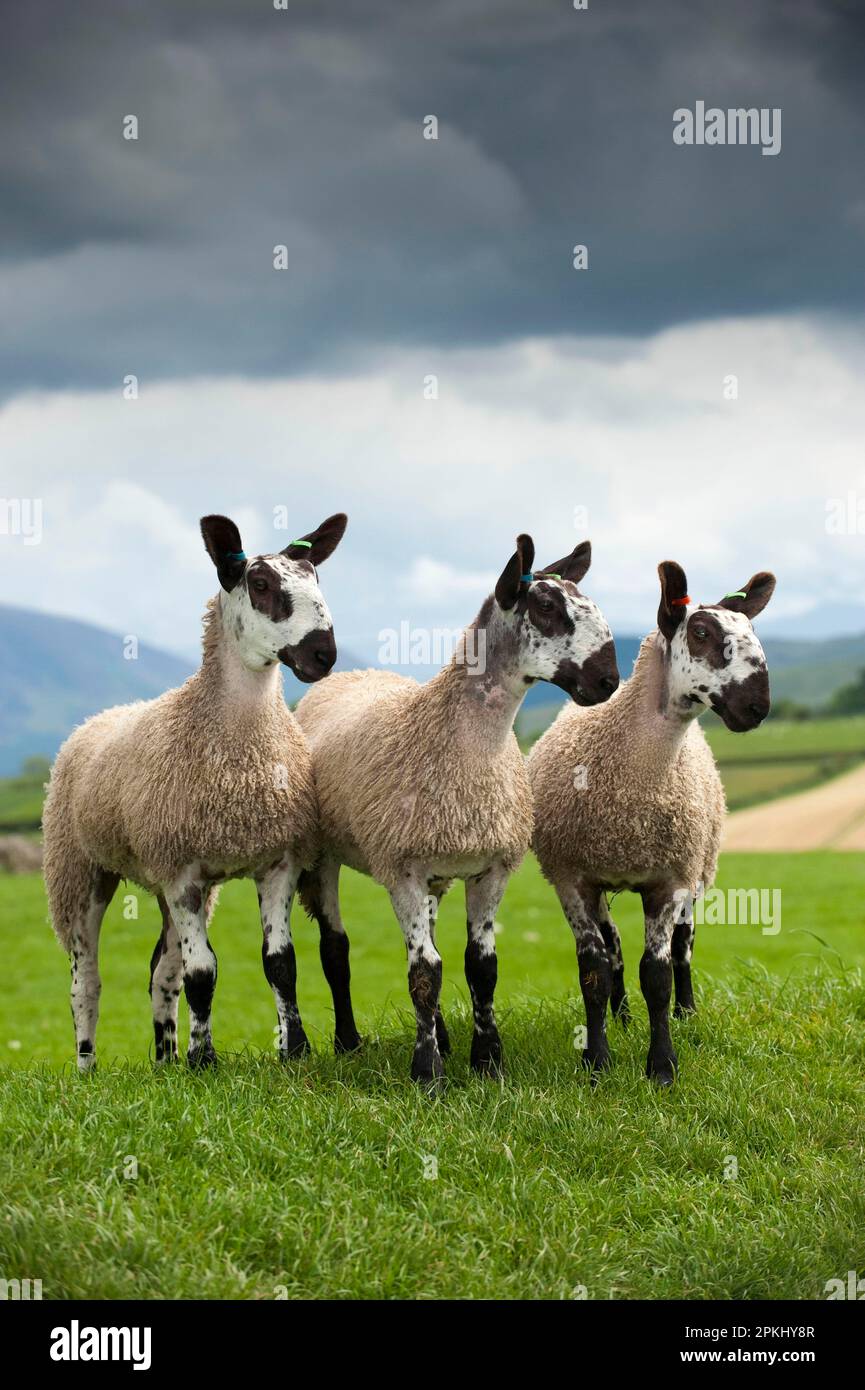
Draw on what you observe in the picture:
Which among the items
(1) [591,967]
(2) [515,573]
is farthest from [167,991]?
(2) [515,573]

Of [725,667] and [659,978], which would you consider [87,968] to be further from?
[725,667]

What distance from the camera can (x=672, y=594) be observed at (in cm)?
873

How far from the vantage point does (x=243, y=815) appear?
8602 millimetres

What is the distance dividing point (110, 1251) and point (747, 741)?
6233cm

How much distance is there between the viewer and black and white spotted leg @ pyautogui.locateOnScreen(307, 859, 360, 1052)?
9.62 meters

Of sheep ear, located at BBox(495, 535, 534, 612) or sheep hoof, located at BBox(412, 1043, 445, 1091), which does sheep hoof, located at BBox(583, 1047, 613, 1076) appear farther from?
sheep ear, located at BBox(495, 535, 534, 612)

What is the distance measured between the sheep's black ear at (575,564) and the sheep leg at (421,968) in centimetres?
216

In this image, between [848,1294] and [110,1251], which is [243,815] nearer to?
[110,1251]

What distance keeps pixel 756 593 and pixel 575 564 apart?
1297 millimetres

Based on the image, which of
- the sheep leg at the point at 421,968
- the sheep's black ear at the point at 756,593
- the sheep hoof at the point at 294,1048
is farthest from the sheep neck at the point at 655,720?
the sheep hoof at the point at 294,1048

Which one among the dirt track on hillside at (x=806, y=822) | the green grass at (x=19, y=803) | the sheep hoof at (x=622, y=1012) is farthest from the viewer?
the green grass at (x=19, y=803)

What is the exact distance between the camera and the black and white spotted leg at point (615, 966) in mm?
10023

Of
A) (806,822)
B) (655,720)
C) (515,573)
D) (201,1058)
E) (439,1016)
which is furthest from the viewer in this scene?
(806,822)

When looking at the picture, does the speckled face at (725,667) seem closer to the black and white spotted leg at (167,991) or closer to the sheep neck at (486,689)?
the sheep neck at (486,689)
